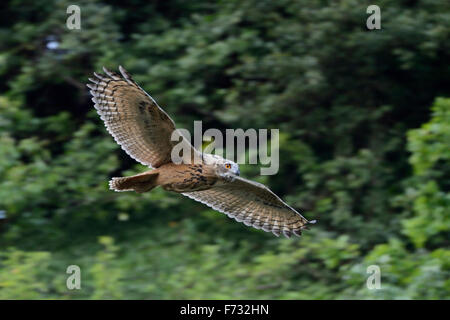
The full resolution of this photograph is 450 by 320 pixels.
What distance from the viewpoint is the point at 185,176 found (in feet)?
13.4

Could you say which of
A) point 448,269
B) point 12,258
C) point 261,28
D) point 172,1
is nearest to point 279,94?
point 261,28

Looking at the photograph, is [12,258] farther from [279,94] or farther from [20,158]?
[279,94]

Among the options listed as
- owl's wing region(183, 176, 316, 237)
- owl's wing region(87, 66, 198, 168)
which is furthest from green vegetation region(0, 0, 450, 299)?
owl's wing region(87, 66, 198, 168)

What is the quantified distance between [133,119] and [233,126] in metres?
2.00

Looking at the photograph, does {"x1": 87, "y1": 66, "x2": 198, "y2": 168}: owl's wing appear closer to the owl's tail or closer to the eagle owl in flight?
the eagle owl in flight

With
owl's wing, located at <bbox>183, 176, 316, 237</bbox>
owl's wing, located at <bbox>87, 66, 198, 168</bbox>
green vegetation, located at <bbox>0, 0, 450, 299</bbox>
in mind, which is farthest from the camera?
green vegetation, located at <bbox>0, 0, 450, 299</bbox>

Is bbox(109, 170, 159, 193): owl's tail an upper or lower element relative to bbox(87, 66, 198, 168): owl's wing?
lower

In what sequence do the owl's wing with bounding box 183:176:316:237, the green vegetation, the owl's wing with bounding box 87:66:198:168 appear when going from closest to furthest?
the owl's wing with bounding box 87:66:198:168 → the owl's wing with bounding box 183:176:316:237 → the green vegetation

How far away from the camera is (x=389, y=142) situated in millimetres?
6180

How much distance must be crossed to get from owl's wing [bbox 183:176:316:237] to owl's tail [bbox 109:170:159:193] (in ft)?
2.19

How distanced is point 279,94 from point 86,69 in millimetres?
1652

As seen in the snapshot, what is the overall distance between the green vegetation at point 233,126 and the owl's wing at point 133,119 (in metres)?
1.44

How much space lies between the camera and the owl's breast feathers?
13.4 feet

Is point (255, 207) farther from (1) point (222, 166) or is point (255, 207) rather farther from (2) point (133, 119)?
(2) point (133, 119)
